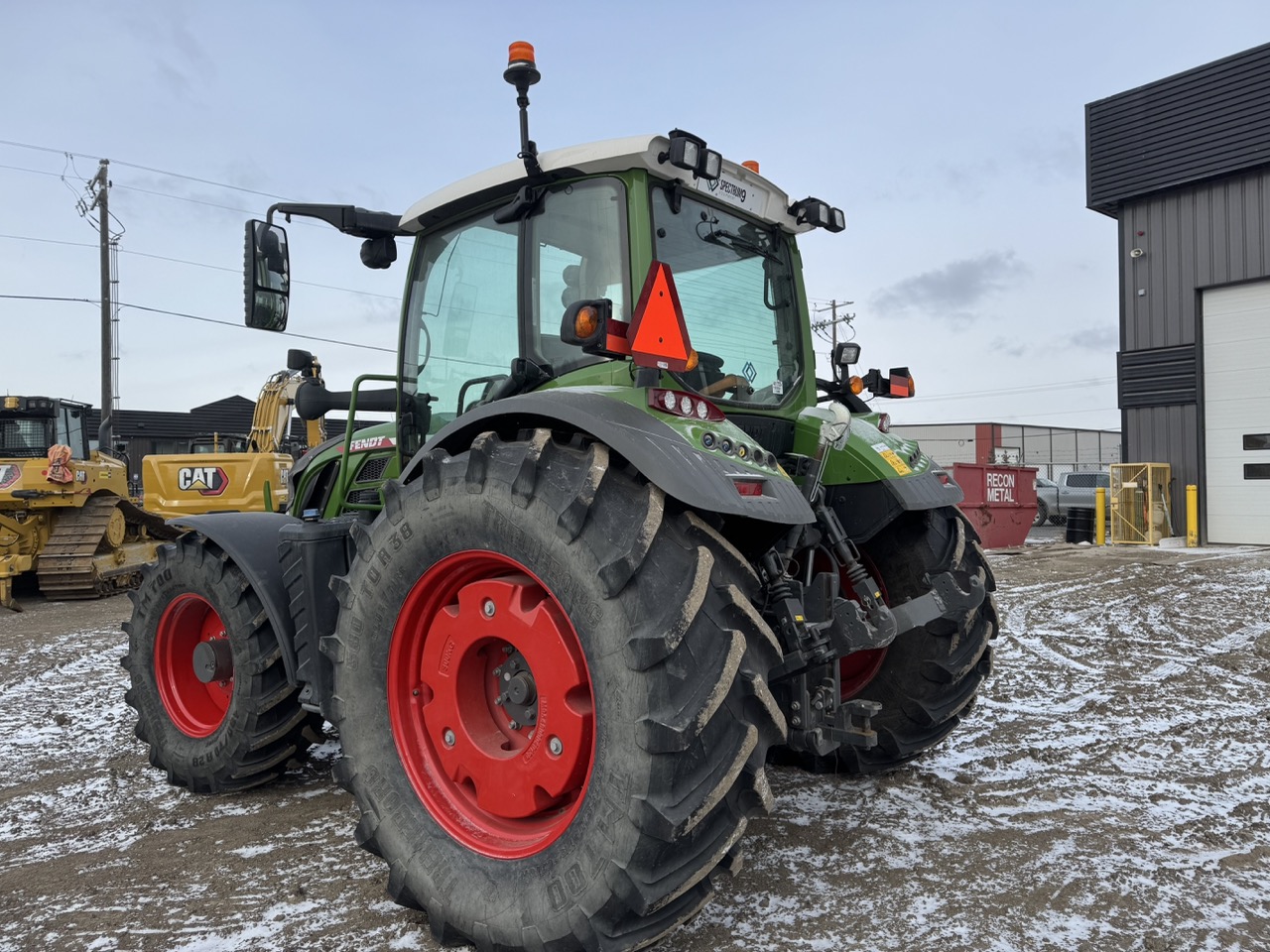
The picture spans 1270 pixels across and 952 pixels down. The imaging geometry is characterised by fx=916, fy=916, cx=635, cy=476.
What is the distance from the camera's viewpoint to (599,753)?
7.47 ft

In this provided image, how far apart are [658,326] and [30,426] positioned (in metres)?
14.1

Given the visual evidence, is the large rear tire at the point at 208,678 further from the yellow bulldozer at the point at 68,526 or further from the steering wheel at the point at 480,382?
the yellow bulldozer at the point at 68,526

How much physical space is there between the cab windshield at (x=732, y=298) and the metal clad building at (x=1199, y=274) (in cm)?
1600

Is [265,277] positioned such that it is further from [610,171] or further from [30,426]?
[30,426]

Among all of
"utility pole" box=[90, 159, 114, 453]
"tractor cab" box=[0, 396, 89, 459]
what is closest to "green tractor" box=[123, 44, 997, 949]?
"tractor cab" box=[0, 396, 89, 459]

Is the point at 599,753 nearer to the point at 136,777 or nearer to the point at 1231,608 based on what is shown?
the point at 136,777

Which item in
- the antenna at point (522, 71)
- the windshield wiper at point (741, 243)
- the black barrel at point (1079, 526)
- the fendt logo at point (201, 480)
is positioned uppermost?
the antenna at point (522, 71)

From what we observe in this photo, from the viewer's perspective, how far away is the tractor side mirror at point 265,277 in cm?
343

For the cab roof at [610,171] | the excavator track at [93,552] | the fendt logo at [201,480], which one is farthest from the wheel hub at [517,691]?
the fendt logo at [201,480]

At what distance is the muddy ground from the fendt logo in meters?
7.80

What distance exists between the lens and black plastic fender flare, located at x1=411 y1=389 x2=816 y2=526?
7.66 feet

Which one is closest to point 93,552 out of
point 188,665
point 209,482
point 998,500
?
point 209,482

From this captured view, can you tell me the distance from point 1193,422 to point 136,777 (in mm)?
18070

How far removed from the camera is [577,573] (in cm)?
233
